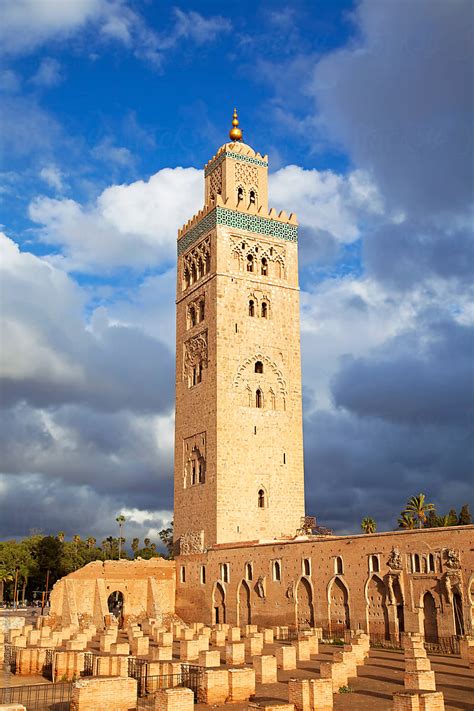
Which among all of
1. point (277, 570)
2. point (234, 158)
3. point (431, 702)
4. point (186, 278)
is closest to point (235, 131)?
point (234, 158)

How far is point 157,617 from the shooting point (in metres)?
33.7

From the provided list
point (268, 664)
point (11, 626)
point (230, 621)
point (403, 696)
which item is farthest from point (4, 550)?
point (403, 696)

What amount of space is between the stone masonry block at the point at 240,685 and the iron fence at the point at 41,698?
342 cm

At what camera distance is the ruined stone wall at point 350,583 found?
2214cm

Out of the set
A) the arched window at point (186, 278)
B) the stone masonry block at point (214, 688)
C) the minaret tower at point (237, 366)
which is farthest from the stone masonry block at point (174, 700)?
the arched window at point (186, 278)

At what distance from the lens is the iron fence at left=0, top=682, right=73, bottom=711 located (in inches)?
618

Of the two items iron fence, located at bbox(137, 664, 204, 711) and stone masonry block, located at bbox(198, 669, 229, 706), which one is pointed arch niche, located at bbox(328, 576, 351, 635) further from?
stone masonry block, located at bbox(198, 669, 229, 706)

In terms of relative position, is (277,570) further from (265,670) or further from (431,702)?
(431,702)

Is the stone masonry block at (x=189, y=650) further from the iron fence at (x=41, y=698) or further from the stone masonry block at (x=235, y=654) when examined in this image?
the iron fence at (x=41, y=698)

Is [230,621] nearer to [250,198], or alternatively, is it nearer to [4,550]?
[250,198]

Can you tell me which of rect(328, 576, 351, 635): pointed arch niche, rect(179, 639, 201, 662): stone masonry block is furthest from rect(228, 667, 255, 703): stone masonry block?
rect(328, 576, 351, 635): pointed arch niche

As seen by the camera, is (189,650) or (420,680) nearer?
(420,680)

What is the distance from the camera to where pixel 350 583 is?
25.5 m

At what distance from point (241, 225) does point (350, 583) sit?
19.5m
